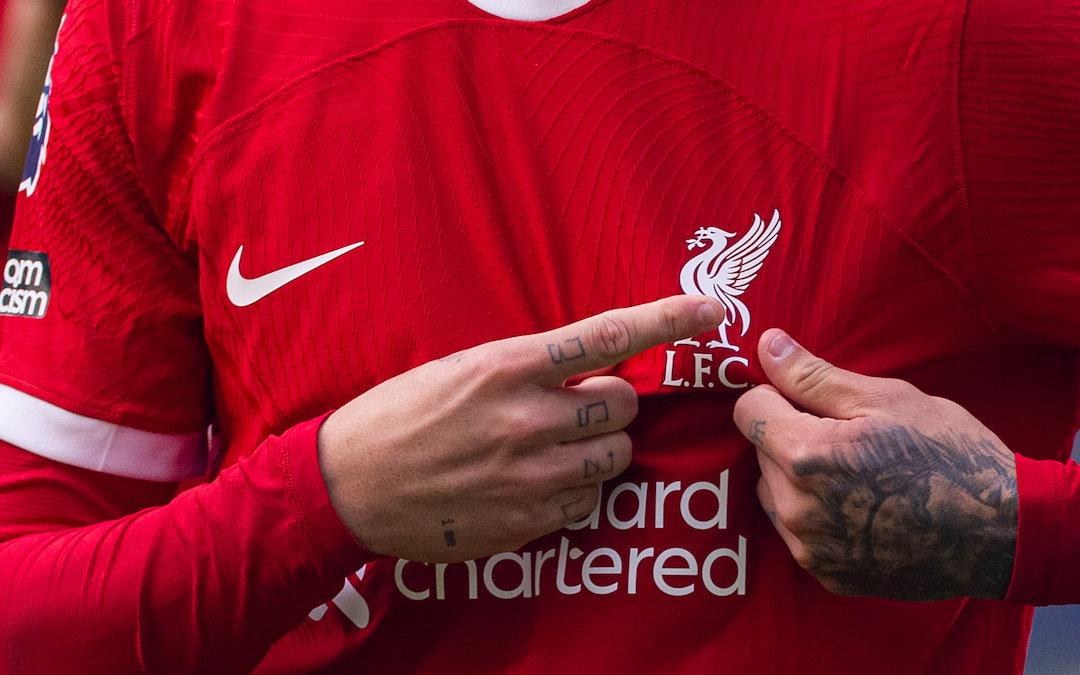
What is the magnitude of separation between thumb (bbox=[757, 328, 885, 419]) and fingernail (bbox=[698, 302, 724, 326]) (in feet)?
0.17

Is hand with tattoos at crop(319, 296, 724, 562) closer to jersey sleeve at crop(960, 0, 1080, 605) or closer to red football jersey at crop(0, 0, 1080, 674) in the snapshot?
red football jersey at crop(0, 0, 1080, 674)

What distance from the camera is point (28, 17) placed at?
1.31 metres

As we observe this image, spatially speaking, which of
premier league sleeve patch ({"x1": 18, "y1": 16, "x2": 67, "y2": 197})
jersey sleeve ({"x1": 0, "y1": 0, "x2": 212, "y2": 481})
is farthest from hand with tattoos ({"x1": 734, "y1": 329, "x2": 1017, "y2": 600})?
premier league sleeve patch ({"x1": 18, "y1": 16, "x2": 67, "y2": 197})

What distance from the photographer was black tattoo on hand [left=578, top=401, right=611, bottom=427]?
2.21 feet

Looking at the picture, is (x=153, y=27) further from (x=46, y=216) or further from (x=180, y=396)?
(x=180, y=396)

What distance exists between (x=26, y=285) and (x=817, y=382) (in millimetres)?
644

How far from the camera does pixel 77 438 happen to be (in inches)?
31.4

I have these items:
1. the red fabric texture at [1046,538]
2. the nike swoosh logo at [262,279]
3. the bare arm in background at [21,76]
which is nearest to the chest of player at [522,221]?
the nike swoosh logo at [262,279]

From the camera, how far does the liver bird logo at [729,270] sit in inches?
27.5

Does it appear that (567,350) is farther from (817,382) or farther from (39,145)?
(39,145)

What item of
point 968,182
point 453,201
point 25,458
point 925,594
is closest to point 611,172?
point 453,201

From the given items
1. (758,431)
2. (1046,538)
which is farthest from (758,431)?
(1046,538)

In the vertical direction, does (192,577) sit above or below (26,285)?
below

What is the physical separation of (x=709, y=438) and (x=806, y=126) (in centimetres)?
24
